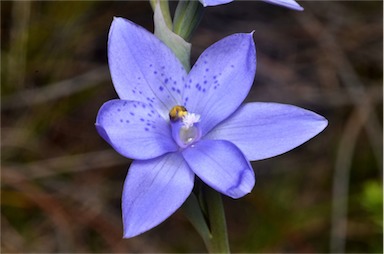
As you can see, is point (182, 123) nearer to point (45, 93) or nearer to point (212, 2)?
point (212, 2)

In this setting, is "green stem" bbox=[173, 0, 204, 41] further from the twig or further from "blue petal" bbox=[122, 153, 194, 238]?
the twig

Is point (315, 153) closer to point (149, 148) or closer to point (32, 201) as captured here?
point (32, 201)

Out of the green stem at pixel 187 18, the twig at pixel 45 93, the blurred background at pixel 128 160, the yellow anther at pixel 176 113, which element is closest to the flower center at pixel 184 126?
the yellow anther at pixel 176 113

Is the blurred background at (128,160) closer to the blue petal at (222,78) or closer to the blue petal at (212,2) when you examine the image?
the blue petal at (222,78)

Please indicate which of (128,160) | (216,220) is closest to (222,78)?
(216,220)

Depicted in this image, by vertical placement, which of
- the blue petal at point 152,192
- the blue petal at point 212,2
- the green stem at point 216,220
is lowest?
the green stem at point 216,220
